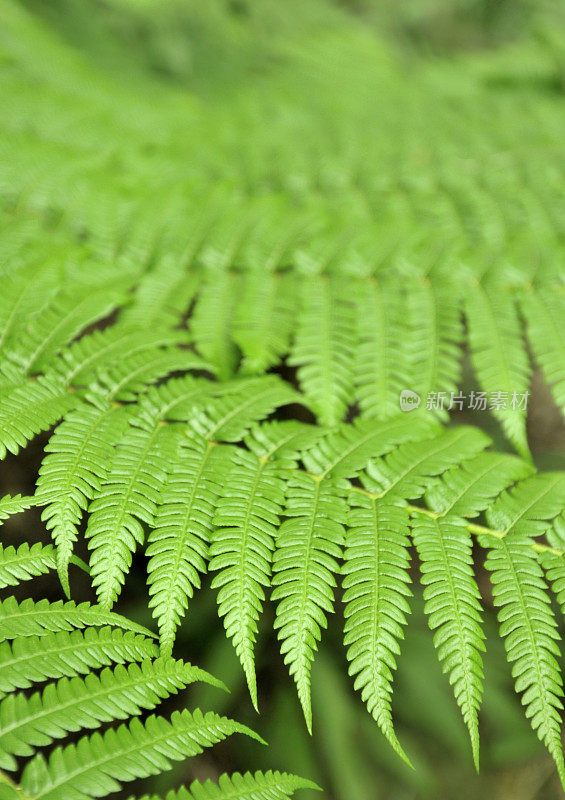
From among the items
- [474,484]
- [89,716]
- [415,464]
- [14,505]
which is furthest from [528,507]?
[14,505]

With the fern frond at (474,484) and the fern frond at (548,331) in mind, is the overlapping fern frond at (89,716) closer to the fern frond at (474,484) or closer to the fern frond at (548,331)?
the fern frond at (474,484)

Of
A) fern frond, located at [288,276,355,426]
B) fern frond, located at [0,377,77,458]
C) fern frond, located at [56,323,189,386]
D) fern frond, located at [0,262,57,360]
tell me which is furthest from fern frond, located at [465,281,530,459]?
fern frond, located at [0,262,57,360]

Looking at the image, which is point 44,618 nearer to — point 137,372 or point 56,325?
point 137,372

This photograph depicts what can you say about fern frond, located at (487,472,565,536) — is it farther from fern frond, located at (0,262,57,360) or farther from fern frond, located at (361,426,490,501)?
fern frond, located at (0,262,57,360)

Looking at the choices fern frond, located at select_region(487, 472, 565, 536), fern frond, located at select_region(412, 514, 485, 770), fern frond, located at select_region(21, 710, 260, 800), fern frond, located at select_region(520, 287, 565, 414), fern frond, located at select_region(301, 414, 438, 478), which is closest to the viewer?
fern frond, located at select_region(21, 710, 260, 800)

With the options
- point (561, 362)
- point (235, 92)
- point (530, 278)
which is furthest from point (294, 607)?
point (235, 92)

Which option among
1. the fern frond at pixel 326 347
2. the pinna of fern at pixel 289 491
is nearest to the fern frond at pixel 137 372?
the pinna of fern at pixel 289 491

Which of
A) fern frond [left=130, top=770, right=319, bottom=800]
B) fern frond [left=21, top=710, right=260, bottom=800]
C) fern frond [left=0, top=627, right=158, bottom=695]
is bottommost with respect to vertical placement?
fern frond [left=130, top=770, right=319, bottom=800]

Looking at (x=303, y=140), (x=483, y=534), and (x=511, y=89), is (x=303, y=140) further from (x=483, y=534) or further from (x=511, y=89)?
(x=483, y=534)
